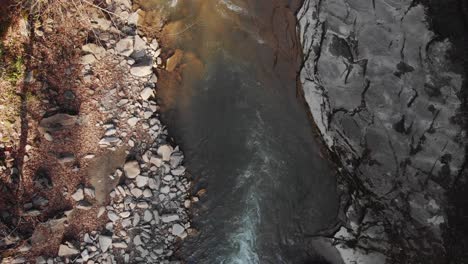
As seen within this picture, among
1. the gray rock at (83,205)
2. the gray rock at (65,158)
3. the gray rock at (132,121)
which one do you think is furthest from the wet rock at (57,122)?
the gray rock at (83,205)

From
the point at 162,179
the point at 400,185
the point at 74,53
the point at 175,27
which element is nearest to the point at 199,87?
the point at 175,27

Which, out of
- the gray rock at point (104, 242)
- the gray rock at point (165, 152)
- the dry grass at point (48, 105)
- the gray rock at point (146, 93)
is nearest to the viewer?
the dry grass at point (48, 105)

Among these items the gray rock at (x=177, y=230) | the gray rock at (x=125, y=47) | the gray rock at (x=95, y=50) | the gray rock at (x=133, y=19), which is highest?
the gray rock at (x=133, y=19)

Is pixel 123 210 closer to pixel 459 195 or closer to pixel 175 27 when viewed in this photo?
pixel 175 27

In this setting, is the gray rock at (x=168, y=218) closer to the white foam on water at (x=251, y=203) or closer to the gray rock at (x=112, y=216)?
the gray rock at (x=112, y=216)

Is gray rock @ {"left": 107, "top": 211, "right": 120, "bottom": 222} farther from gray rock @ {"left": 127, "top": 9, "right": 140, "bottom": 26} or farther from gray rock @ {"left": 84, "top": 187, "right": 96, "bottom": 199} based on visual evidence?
gray rock @ {"left": 127, "top": 9, "right": 140, "bottom": 26}
